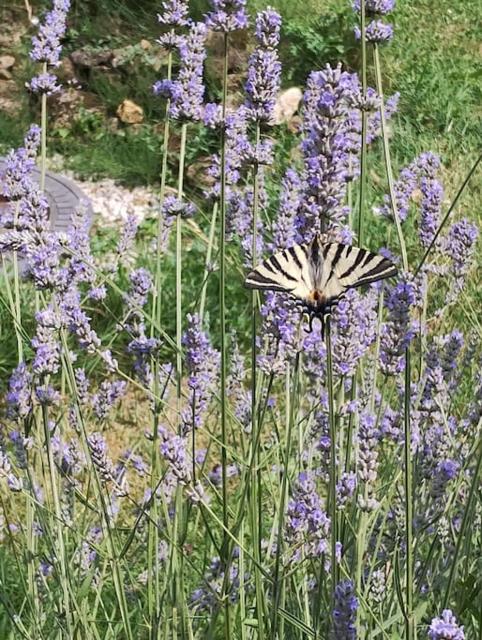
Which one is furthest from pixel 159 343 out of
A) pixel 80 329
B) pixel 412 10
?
pixel 412 10

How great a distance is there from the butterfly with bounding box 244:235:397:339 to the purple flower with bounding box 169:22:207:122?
0.55m

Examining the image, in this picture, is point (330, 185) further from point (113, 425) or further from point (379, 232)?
point (379, 232)

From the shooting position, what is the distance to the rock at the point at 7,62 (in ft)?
20.4

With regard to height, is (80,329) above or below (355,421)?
above

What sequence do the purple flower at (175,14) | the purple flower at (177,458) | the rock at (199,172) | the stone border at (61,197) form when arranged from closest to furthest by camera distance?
the purple flower at (177,458)
the purple flower at (175,14)
the stone border at (61,197)
the rock at (199,172)

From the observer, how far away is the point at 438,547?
1.98 meters

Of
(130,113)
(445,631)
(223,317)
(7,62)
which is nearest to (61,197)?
(130,113)

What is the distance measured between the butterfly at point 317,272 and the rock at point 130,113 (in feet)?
14.9

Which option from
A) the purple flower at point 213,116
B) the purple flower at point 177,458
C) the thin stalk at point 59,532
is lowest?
the thin stalk at point 59,532

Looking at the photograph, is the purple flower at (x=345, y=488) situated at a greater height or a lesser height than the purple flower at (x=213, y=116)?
lesser

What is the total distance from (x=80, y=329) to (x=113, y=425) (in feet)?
6.15

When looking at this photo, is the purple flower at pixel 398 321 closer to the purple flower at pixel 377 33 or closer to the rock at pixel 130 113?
the purple flower at pixel 377 33

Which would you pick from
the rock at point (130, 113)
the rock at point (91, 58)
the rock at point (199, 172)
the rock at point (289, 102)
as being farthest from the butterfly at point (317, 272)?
the rock at point (91, 58)

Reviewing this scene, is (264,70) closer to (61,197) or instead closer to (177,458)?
(177,458)
